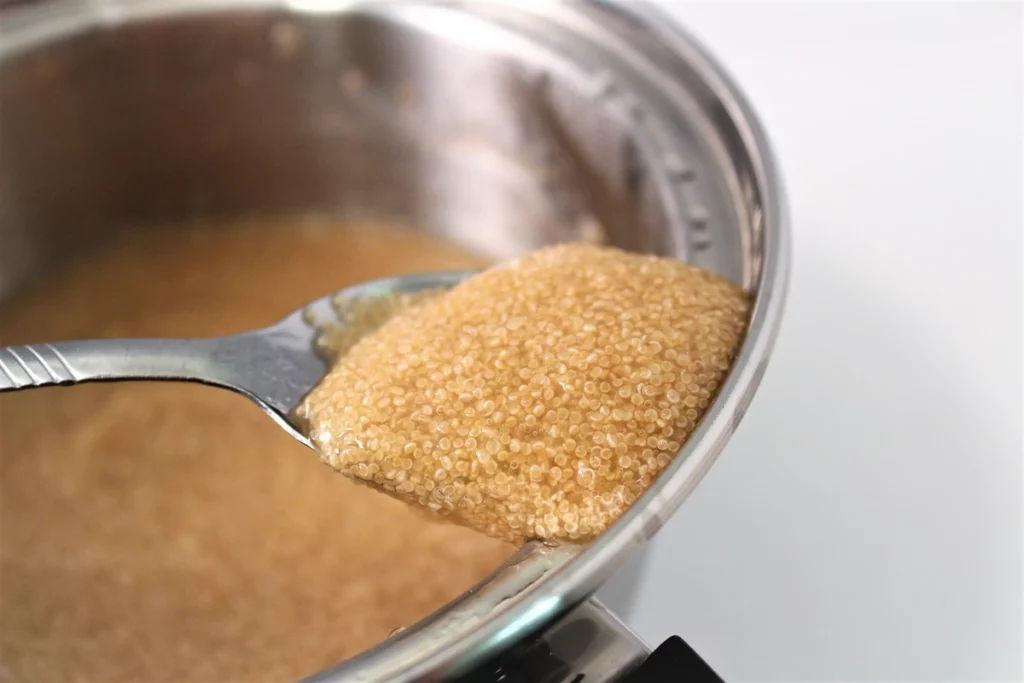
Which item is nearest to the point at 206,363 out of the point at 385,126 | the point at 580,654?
the point at 580,654

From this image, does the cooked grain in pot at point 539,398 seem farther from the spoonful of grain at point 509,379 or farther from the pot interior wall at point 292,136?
the pot interior wall at point 292,136

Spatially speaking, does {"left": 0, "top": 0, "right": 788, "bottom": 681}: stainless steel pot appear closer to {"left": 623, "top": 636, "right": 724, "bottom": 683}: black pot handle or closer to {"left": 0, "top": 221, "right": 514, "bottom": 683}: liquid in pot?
{"left": 0, "top": 221, "right": 514, "bottom": 683}: liquid in pot

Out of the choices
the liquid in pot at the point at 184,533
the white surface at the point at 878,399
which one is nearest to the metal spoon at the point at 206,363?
the liquid in pot at the point at 184,533

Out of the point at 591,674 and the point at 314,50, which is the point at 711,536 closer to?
the point at 591,674

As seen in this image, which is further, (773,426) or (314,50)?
(314,50)

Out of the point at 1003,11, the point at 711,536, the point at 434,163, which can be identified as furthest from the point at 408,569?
the point at 1003,11

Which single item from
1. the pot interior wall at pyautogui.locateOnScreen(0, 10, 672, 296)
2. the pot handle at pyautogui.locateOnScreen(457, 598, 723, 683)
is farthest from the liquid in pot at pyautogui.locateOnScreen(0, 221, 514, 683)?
the pot handle at pyautogui.locateOnScreen(457, 598, 723, 683)

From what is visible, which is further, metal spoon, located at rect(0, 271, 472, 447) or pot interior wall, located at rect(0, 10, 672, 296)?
pot interior wall, located at rect(0, 10, 672, 296)
